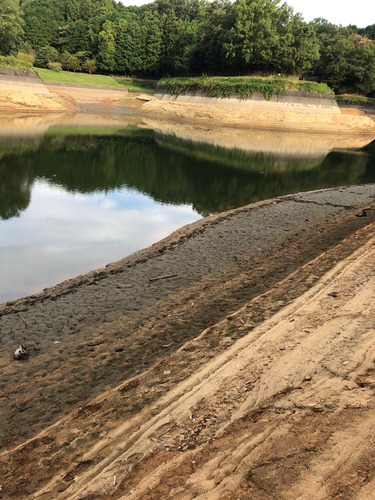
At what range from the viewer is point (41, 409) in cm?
471

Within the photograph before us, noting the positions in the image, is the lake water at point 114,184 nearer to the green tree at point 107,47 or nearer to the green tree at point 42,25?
the green tree at point 107,47

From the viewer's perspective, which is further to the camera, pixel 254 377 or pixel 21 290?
pixel 21 290

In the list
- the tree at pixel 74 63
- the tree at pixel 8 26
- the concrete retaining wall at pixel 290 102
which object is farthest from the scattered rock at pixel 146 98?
the tree at pixel 8 26

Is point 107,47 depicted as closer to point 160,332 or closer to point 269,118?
point 269,118

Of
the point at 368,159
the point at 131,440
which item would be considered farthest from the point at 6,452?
the point at 368,159

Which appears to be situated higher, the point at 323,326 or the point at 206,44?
the point at 206,44

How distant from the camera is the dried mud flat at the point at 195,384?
327 centimetres

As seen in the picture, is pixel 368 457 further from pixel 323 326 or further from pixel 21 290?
pixel 21 290

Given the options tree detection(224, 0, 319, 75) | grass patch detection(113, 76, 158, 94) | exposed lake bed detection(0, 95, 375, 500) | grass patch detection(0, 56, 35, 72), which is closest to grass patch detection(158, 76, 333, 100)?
tree detection(224, 0, 319, 75)

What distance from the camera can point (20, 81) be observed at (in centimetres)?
5203

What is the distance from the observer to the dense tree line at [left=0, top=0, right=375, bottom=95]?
60375 mm

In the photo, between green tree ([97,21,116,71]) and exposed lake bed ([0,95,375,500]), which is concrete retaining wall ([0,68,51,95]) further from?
exposed lake bed ([0,95,375,500])

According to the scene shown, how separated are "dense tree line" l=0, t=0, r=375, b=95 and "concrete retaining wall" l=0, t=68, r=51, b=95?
656 centimetres

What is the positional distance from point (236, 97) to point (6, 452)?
5993 centimetres
